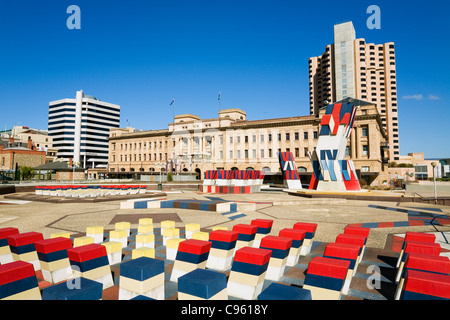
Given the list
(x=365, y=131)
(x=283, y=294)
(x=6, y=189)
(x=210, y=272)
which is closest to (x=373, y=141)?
(x=365, y=131)

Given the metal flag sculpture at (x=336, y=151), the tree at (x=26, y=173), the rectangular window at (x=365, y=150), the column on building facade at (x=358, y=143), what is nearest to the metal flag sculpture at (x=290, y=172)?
the metal flag sculpture at (x=336, y=151)

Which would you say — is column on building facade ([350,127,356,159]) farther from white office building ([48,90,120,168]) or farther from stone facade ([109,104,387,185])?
white office building ([48,90,120,168])

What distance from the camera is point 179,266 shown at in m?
5.41

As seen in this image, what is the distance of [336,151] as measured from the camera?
28141mm

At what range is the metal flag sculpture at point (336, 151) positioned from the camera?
28.0 m

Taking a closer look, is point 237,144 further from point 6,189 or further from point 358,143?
point 6,189

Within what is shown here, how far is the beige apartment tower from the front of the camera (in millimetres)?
95500

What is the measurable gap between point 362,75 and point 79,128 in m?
120

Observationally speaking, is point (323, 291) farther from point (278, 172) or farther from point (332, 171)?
point (278, 172)

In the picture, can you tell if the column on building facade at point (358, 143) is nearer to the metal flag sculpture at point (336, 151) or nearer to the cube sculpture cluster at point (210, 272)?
the metal flag sculpture at point (336, 151)

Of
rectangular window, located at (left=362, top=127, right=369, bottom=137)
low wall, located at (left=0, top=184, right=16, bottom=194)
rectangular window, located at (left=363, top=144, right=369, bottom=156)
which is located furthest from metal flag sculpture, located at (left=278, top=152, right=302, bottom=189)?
low wall, located at (left=0, top=184, right=16, bottom=194)

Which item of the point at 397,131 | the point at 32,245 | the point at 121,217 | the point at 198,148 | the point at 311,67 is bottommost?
the point at 121,217

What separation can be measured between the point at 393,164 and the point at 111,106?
122m
